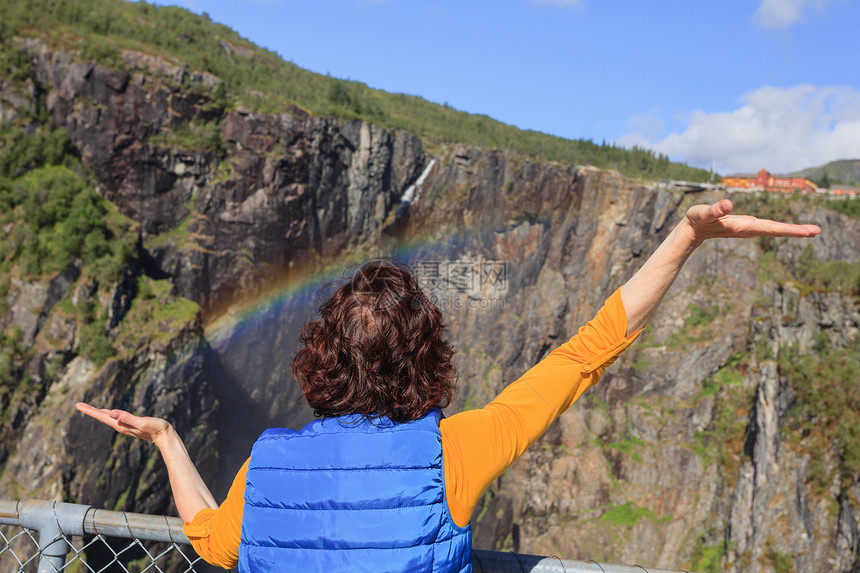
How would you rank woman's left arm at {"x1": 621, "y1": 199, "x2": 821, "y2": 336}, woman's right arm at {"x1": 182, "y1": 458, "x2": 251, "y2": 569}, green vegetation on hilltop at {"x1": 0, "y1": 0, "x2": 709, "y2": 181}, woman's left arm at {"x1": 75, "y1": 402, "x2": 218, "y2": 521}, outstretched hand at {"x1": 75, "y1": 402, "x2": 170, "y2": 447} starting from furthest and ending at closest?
1. green vegetation on hilltop at {"x1": 0, "y1": 0, "x2": 709, "y2": 181}
2. outstretched hand at {"x1": 75, "y1": 402, "x2": 170, "y2": 447}
3. woman's left arm at {"x1": 75, "y1": 402, "x2": 218, "y2": 521}
4. woman's left arm at {"x1": 621, "y1": 199, "x2": 821, "y2": 336}
5. woman's right arm at {"x1": 182, "y1": 458, "x2": 251, "y2": 569}

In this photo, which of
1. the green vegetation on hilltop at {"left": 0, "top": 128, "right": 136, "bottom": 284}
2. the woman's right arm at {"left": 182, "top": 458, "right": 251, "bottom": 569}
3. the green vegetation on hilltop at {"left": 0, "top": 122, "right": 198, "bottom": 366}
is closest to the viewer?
the woman's right arm at {"left": 182, "top": 458, "right": 251, "bottom": 569}

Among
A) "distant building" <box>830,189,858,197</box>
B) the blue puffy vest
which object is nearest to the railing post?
the blue puffy vest

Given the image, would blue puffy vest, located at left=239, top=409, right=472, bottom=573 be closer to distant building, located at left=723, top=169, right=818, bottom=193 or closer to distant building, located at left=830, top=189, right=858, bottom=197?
distant building, located at left=723, top=169, right=818, bottom=193

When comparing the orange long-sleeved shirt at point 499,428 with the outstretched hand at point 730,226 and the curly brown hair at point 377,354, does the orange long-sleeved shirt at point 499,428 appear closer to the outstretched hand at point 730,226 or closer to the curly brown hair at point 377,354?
the curly brown hair at point 377,354

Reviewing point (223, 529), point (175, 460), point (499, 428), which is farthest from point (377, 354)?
point (175, 460)

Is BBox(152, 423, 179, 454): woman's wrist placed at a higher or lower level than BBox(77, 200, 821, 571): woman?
lower

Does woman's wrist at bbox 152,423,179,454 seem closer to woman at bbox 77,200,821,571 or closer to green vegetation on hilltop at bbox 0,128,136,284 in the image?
woman at bbox 77,200,821,571

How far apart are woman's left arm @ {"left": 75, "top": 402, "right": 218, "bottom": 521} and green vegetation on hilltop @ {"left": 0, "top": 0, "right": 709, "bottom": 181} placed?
25.2 m

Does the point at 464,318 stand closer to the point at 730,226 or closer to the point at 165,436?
the point at 165,436

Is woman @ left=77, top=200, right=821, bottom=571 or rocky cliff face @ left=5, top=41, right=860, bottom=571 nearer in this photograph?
woman @ left=77, top=200, right=821, bottom=571

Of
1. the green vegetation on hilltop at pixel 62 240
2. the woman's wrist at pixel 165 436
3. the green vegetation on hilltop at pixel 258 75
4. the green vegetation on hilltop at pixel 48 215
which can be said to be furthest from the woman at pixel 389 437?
the green vegetation on hilltop at pixel 258 75

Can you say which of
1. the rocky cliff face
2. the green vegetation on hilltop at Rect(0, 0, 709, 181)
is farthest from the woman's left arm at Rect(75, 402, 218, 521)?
the green vegetation on hilltop at Rect(0, 0, 709, 181)

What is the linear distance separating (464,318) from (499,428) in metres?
33.8

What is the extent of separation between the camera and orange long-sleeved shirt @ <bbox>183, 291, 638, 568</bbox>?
1.41m
